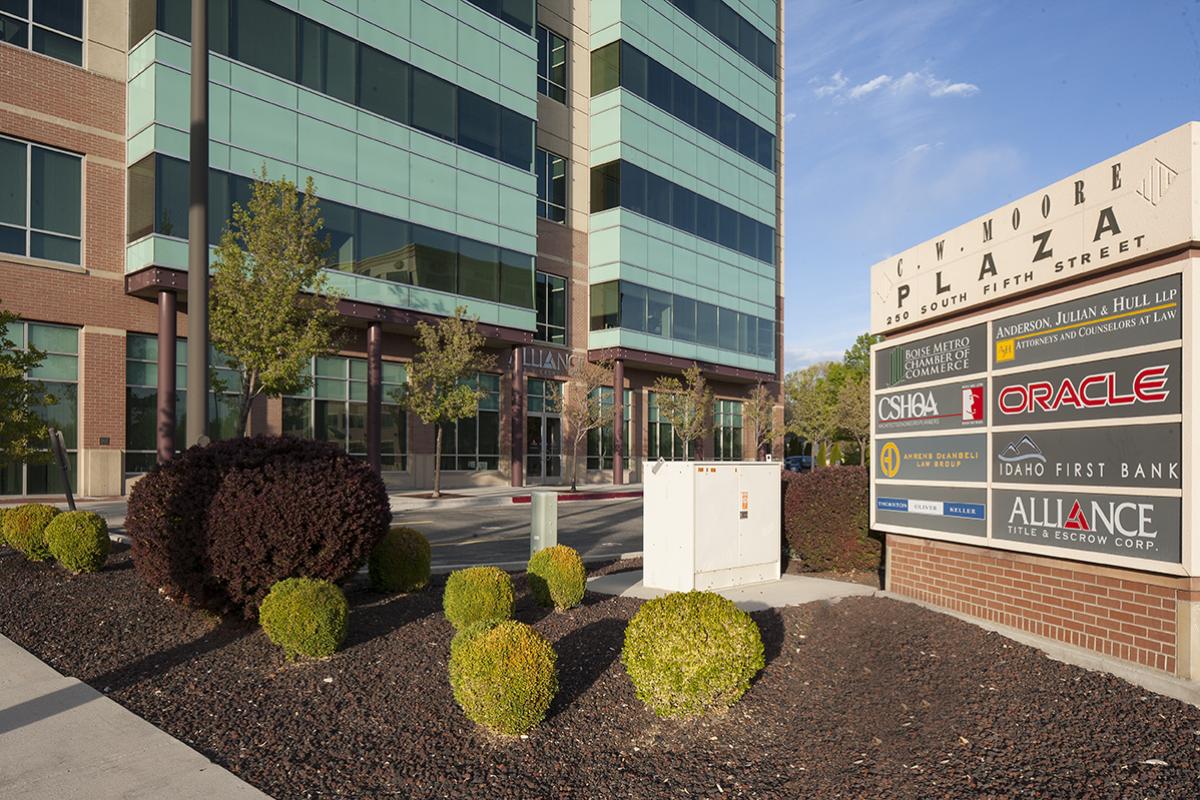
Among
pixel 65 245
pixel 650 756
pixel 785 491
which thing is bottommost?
pixel 650 756

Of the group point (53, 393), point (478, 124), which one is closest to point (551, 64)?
point (478, 124)

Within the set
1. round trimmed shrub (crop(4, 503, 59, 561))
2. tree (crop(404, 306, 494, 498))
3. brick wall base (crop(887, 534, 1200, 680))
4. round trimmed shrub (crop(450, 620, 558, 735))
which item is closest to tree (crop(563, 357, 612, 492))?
tree (crop(404, 306, 494, 498))

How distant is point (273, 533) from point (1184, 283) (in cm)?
673

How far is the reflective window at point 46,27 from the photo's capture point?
20359 millimetres

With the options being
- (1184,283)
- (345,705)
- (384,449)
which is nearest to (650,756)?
(345,705)

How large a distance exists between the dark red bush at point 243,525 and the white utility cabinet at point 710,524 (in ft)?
11.2

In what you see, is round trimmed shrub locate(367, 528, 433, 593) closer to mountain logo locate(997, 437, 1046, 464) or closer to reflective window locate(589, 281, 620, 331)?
mountain logo locate(997, 437, 1046, 464)

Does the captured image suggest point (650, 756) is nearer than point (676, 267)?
Yes

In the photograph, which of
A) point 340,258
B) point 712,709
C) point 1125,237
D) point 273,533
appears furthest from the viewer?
point 340,258

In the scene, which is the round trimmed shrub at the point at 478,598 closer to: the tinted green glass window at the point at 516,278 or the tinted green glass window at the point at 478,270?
the tinted green glass window at the point at 478,270

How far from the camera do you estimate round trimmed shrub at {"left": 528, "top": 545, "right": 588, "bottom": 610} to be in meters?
8.03

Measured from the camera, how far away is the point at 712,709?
17.6 ft

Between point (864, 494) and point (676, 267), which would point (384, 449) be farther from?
point (864, 494)

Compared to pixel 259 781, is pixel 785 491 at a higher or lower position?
higher
